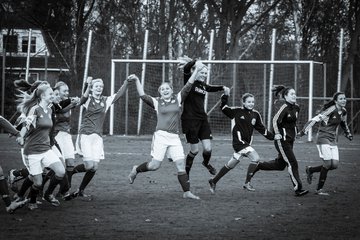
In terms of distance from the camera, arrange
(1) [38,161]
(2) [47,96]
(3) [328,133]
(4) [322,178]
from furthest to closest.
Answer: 1. (3) [328,133]
2. (4) [322,178]
3. (2) [47,96]
4. (1) [38,161]

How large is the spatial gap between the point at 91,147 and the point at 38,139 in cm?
124

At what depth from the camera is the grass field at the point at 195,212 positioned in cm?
744

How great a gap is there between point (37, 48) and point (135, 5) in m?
5.31

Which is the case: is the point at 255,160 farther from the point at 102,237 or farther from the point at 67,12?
the point at 67,12

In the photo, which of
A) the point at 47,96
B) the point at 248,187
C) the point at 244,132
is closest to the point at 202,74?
the point at 244,132

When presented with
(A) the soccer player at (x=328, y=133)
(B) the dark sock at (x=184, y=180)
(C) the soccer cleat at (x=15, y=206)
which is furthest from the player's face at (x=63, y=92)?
(A) the soccer player at (x=328, y=133)

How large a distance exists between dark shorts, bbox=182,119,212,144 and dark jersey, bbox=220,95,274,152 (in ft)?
1.72

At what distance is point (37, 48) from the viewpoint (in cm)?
3144

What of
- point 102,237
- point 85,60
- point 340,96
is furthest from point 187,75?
point 85,60

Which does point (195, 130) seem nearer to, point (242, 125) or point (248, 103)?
point (242, 125)

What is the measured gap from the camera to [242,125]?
11016 millimetres

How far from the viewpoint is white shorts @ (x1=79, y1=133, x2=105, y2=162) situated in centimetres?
1011

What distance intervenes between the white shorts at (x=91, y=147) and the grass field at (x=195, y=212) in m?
0.61

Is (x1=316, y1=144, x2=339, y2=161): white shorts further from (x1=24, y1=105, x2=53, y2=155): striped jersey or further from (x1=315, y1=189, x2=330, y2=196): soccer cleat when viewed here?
(x1=24, y1=105, x2=53, y2=155): striped jersey
